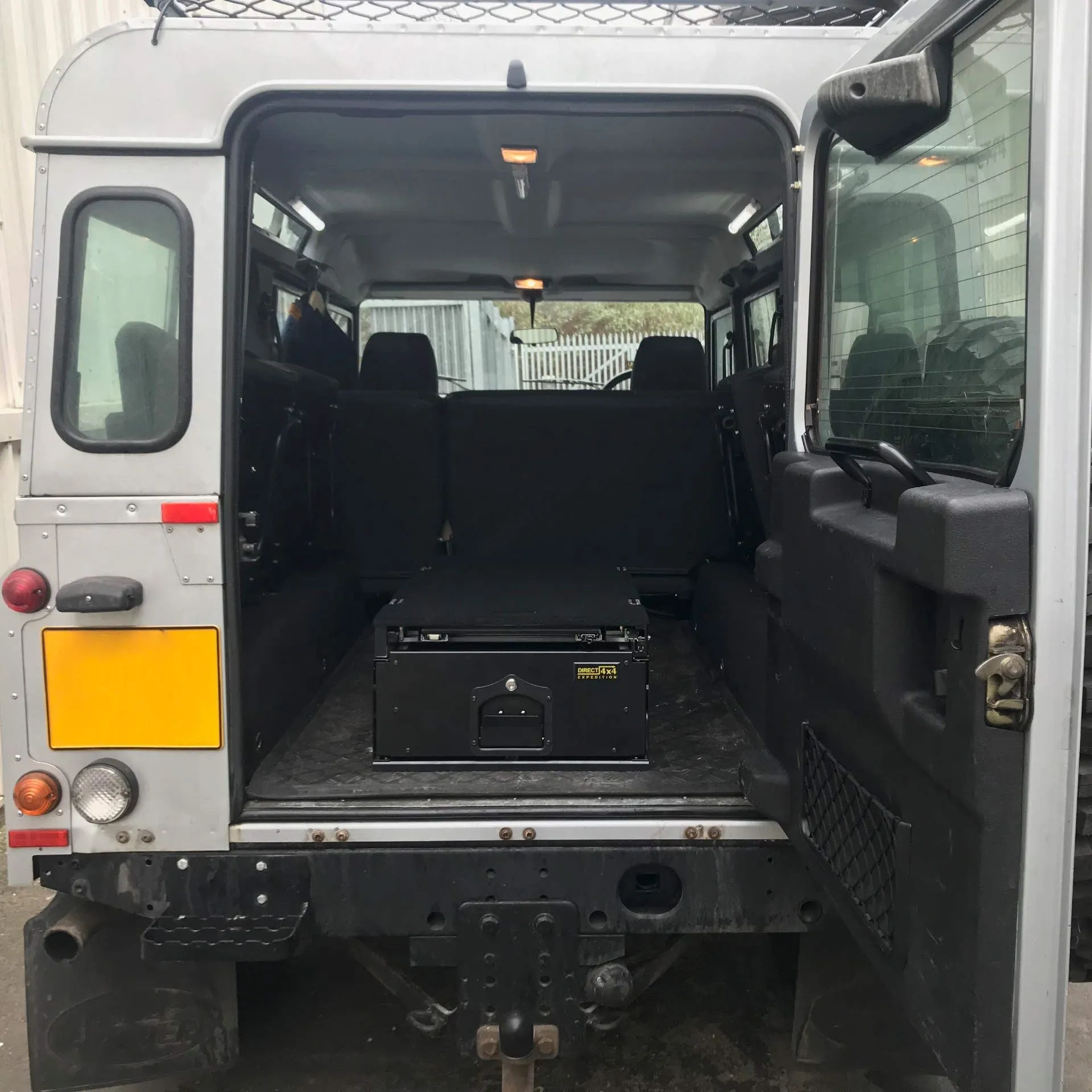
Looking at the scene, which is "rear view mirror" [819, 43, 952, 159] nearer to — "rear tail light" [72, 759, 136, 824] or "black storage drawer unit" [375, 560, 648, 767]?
"black storage drawer unit" [375, 560, 648, 767]

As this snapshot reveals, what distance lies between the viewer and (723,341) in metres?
4.54

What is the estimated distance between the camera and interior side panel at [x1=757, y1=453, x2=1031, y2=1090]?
120 centimetres

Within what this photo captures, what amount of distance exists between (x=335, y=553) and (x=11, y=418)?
180 cm

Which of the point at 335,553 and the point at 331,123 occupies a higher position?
the point at 331,123

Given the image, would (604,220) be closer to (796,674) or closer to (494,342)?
(494,342)

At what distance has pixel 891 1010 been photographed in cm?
221

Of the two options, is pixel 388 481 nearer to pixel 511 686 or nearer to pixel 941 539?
pixel 511 686

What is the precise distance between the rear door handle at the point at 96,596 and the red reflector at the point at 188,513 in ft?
0.53

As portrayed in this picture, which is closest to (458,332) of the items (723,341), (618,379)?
(618,379)

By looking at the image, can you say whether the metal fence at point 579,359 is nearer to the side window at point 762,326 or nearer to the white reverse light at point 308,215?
the side window at point 762,326

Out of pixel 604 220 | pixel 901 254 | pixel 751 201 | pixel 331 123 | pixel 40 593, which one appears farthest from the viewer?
pixel 604 220

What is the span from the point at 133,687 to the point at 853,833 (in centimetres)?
148

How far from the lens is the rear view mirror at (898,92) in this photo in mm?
1437

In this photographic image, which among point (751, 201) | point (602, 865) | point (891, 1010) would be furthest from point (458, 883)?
point (751, 201)
